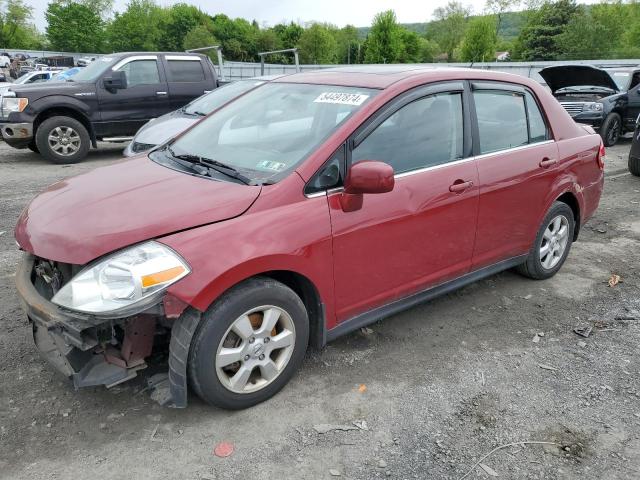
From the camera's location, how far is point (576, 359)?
3426 millimetres

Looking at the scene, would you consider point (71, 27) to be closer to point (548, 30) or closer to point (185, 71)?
point (548, 30)

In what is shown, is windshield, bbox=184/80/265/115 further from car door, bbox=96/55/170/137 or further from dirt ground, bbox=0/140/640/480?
dirt ground, bbox=0/140/640/480

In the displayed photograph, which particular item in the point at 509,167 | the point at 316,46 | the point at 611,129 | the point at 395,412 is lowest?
the point at 611,129

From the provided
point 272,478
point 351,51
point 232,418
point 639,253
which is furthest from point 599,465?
point 351,51

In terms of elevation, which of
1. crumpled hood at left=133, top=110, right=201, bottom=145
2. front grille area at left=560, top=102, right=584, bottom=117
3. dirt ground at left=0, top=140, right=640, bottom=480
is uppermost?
crumpled hood at left=133, top=110, right=201, bottom=145

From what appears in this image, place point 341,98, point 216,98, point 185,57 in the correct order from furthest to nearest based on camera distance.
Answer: point 185,57, point 216,98, point 341,98

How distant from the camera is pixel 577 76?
1210 cm

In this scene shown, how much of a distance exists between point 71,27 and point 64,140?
8344 centimetres

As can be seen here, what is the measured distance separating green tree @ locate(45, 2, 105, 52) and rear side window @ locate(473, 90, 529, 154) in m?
89.3

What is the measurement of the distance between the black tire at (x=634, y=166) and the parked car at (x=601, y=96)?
3074 millimetres

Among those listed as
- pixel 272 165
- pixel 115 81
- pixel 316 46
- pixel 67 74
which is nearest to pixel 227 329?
pixel 272 165

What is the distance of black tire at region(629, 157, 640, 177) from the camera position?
8562mm

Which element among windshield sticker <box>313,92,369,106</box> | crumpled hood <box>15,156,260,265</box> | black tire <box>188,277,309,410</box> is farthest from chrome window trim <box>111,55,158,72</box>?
black tire <box>188,277,309,410</box>

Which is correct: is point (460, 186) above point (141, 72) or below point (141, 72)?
below
